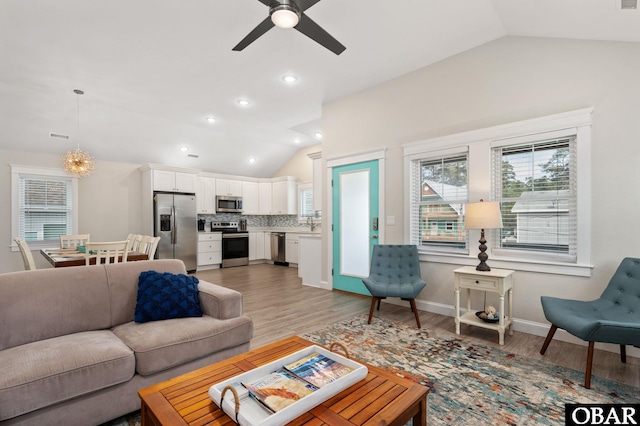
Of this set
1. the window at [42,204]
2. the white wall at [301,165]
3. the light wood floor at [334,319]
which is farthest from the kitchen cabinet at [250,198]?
the window at [42,204]

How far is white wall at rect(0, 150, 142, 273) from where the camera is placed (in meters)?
5.34

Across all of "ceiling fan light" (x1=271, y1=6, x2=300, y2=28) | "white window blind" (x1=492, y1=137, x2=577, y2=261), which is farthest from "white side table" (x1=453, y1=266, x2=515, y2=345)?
"ceiling fan light" (x1=271, y1=6, x2=300, y2=28)

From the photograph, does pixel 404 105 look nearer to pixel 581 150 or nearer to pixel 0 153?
pixel 581 150

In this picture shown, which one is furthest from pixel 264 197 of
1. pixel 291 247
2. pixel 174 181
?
pixel 174 181

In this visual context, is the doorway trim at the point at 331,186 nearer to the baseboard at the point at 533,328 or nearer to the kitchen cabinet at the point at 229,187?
the baseboard at the point at 533,328

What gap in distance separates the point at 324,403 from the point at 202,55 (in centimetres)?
374

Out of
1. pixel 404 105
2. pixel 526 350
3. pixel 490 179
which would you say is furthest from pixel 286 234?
pixel 526 350

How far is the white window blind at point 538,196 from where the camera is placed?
9.78ft

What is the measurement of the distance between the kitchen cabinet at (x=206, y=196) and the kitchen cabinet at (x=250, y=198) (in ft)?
2.80

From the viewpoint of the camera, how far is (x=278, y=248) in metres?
8.07

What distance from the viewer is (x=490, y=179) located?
11.2ft

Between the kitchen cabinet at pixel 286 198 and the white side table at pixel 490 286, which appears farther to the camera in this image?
the kitchen cabinet at pixel 286 198

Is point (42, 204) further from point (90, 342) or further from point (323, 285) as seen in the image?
point (90, 342)

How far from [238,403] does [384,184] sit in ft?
11.8
